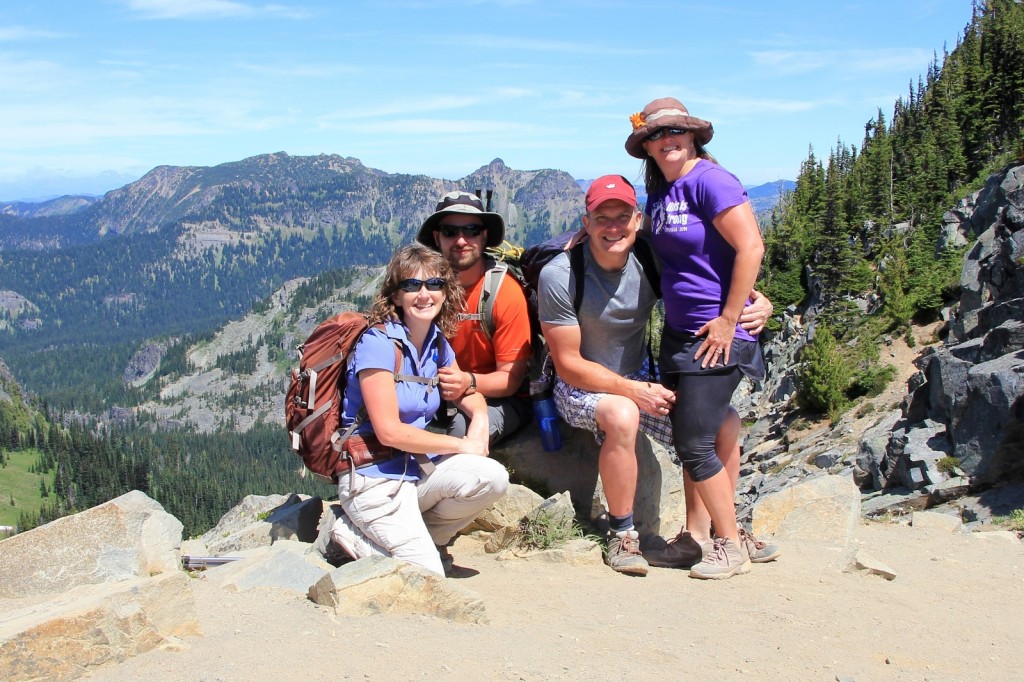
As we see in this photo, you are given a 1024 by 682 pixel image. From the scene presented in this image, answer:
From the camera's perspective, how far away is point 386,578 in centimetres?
572

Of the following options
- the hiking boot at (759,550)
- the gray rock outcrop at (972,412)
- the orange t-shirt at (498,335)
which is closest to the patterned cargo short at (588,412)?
the orange t-shirt at (498,335)

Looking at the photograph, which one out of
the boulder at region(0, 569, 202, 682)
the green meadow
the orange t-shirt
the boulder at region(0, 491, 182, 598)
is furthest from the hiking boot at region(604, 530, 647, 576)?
the green meadow

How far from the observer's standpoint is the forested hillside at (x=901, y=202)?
46.1m

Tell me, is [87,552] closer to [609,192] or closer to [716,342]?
[609,192]

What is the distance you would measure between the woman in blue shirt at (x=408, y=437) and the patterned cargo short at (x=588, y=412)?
94 cm

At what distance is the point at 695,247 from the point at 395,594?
3511 millimetres

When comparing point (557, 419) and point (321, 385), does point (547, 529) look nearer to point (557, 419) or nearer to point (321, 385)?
point (557, 419)

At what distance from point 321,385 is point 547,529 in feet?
8.53

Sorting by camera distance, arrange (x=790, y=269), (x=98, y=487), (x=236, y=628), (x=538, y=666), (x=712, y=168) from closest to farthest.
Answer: (x=538, y=666), (x=236, y=628), (x=712, y=168), (x=790, y=269), (x=98, y=487)

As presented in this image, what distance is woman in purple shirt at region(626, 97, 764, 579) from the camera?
20.8 ft

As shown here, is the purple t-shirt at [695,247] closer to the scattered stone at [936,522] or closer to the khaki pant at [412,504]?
the khaki pant at [412,504]

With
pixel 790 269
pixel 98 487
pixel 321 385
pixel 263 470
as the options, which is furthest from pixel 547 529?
pixel 263 470

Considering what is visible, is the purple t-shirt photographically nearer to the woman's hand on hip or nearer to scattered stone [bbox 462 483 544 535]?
the woman's hand on hip

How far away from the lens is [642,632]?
583 centimetres
